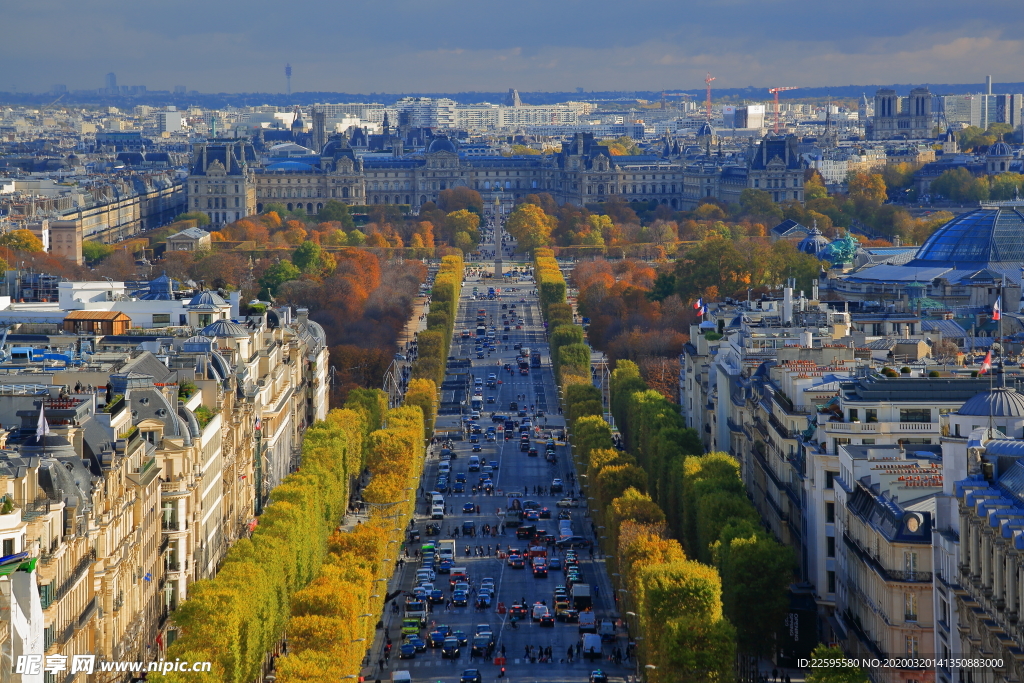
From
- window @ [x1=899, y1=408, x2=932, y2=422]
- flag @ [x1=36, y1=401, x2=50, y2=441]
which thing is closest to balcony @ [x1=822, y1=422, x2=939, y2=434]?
window @ [x1=899, y1=408, x2=932, y2=422]

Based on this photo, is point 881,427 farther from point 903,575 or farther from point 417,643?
point 417,643

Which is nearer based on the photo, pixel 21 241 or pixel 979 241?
pixel 979 241

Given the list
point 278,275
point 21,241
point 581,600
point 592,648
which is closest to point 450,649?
point 592,648

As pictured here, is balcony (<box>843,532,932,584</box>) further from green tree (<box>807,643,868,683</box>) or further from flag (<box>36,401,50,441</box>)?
flag (<box>36,401,50,441</box>)

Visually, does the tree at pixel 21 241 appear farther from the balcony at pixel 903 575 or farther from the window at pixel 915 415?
the balcony at pixel 903 575

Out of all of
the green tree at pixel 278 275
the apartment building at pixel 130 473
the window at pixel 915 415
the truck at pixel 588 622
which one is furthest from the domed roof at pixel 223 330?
the green tree at pixel 278 275

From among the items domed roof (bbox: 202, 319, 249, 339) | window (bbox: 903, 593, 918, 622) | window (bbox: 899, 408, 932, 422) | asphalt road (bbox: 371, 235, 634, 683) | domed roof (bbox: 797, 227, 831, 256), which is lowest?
asphalt road (bbox: 371, 235, 634, 683)

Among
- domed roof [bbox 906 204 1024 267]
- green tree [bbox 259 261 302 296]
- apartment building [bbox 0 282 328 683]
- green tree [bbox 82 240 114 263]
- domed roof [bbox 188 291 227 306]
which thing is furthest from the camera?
green tree [bbox 82 240 114 263]
